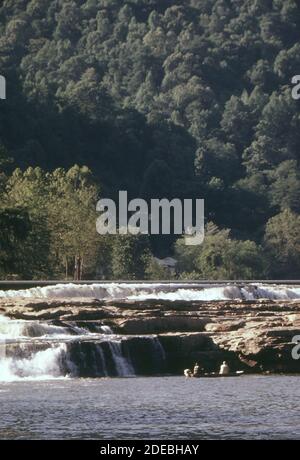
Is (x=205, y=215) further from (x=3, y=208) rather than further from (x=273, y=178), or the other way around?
(x=3, y=208)

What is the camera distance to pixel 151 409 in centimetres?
5512

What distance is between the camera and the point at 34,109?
161125 millimetres

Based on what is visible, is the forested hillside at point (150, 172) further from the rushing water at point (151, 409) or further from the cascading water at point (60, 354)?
the rushing water at point (151, 409)

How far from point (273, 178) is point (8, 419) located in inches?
5131

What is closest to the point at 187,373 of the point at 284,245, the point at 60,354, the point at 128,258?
the point at 60,354

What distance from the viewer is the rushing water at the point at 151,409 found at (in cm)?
5078

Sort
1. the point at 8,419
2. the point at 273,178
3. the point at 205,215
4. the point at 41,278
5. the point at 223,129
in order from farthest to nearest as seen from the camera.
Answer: the point at 223,129 < the point at 273,178 < the point at 205,215 < the point at 41,278 < the point at 8,419

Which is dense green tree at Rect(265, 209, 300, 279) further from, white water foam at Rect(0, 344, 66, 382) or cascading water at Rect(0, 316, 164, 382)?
white water foam at Rect(0, 344, 66, 382)

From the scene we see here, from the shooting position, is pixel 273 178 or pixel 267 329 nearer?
pixel 267 329

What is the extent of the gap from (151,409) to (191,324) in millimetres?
16136

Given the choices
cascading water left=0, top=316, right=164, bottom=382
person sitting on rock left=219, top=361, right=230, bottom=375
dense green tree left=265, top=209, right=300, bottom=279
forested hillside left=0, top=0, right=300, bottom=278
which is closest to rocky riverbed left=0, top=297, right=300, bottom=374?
cascading water left=0, top=316, right=164, bottom=382

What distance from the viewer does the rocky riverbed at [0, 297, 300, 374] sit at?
221ft
